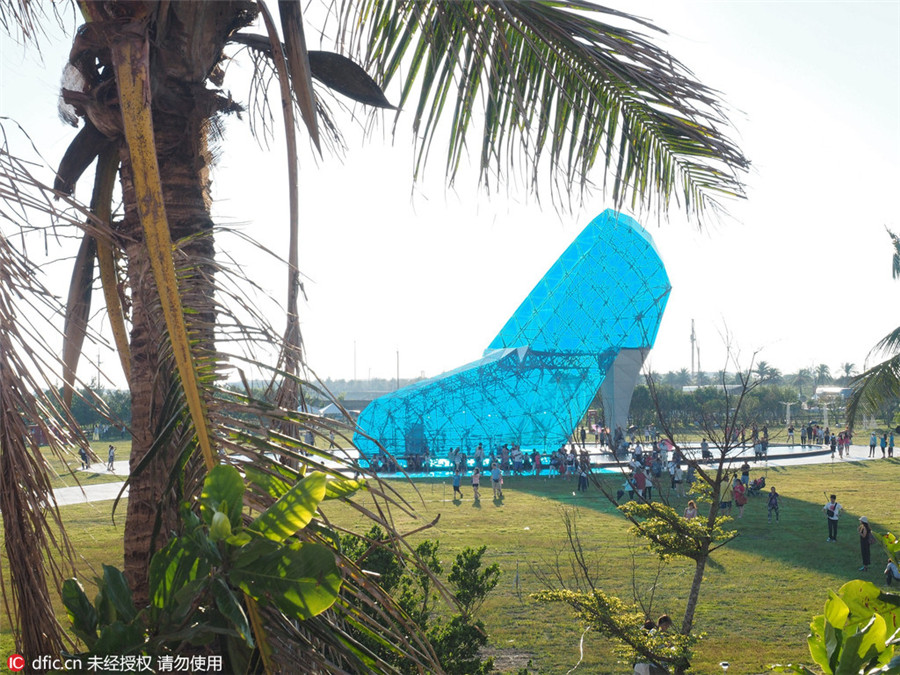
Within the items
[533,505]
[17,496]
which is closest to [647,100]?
[17,496]

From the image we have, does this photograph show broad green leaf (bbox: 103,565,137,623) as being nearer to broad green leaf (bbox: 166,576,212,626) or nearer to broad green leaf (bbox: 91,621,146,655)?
broad green leaf (bbox: 91,621,146,655)

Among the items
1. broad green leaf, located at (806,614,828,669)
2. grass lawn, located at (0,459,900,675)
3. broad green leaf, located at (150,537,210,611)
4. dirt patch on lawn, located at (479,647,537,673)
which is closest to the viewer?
broad green leaf, located at (150,537,210,611)

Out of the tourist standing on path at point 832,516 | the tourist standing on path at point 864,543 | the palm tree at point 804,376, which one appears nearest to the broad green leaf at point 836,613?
the tourist standing on path at point 864,543

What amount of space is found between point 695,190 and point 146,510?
2.27 metres

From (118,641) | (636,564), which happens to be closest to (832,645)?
(118,641)

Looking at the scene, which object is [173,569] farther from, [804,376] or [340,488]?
[804,376]

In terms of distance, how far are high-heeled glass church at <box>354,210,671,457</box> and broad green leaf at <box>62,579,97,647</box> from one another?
30.9 metres

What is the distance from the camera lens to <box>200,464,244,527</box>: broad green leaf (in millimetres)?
1346

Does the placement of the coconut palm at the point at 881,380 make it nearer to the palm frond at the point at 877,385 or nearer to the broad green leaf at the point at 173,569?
the palm frond at the point at 877,385

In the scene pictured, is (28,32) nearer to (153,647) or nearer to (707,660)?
(153,647)

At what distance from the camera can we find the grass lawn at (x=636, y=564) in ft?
30.6

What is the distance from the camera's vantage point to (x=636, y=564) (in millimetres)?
13367

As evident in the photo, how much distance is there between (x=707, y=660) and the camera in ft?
29.1

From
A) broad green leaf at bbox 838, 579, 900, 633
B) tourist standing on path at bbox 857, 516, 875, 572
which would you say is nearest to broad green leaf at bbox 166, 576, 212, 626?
broad green leaf at bbox 838, 579, 900, 633
